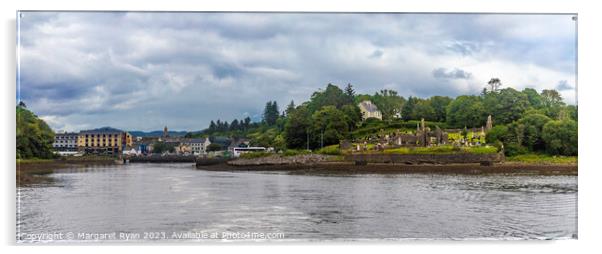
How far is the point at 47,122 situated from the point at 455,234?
6344mm

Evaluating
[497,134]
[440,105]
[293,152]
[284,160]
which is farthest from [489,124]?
[284,160]

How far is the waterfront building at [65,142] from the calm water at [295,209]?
2.42 feet

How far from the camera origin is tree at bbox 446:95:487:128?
12016 millimetres

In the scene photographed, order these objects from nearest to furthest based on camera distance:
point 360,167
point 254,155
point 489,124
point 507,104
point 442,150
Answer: point 507,104 < point 489,124 < point 442,150 < point 360,167 < point 254,155

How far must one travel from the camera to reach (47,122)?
917cm

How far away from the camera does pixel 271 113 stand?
13.0 metres

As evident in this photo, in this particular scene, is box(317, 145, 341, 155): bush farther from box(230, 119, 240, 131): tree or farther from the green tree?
box(230, 119, 240, 131): tree

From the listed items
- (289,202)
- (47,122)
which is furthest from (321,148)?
(47,122)

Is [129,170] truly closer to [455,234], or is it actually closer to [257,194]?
[257,194]

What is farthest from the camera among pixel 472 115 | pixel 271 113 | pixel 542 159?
pixel 472 115

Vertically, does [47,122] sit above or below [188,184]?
above

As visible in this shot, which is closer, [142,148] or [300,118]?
[142,148]

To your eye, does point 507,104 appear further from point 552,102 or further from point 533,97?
point 552,102

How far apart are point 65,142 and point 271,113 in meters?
4.47
